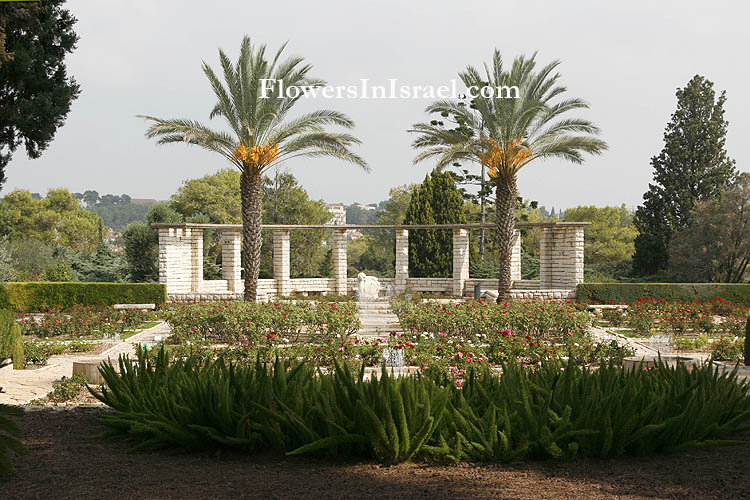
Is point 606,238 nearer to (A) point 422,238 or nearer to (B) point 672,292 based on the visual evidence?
(A) point 422,238

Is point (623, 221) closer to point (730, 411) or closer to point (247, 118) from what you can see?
point (247, 118)

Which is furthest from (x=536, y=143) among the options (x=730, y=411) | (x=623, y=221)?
(x=623, y=221)

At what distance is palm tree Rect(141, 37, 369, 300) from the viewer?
16.5m

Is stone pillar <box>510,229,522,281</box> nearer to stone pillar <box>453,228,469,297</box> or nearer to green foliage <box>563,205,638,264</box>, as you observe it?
stone pillar <box>453,228,469,297</box>

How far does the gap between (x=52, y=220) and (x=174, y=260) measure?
1258 inches

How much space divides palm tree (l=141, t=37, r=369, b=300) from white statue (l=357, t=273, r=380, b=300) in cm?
332

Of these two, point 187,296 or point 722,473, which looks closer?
point 722,473

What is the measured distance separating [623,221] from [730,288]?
33.9m

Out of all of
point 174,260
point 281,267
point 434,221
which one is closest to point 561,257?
point 434,221

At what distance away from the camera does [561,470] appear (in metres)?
3.82

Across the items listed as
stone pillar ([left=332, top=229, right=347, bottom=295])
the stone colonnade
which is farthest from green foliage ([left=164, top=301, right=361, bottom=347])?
stone pillar ([left=332, top=229, right=347, bottom=295])

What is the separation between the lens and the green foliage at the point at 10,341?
350 inches

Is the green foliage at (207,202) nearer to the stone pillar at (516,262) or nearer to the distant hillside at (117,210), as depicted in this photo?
the stone pillar at (516,262)

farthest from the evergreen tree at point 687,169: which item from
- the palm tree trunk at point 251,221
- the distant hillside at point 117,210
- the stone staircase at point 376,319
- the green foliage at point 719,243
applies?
the distant hillside at point 117,210
